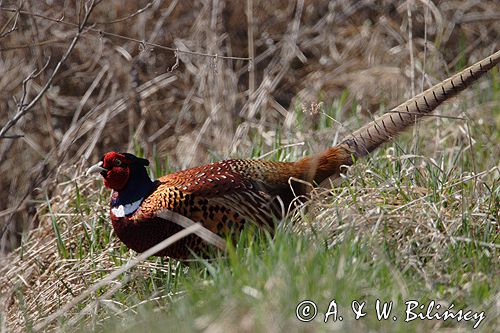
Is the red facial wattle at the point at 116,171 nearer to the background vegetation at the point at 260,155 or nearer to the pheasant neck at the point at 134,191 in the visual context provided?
the pheasant neck at the point at 134,191

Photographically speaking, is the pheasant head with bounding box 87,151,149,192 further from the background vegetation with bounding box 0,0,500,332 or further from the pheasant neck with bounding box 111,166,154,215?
the background vegetation with bounding box 0,0,500,332

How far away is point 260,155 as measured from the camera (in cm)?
479

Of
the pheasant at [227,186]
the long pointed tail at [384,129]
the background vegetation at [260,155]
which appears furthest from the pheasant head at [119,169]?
the long pointed tail at [384,129]

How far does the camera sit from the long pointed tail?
3861mm

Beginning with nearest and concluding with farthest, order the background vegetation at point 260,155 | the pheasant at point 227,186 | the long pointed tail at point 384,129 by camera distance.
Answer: the background vegetation at point 260,155 < the pheasant at point 227,186 < the long pointed tail at point 384,129

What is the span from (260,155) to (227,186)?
92 cm

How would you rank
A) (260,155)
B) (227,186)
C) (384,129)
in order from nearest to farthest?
(227,186) < (384,129) < (260,155)

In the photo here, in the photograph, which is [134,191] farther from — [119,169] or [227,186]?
[227,186]

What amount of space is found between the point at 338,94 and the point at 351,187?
118 inches

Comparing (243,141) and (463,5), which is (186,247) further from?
(463,5)

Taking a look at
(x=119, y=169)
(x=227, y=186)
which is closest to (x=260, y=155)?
(x=227, y=186)

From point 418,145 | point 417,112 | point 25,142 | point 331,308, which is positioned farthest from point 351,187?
point 25,142

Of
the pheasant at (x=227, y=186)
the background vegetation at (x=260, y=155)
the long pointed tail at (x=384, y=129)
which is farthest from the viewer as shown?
the long pointed tail at (x=384, y=129)

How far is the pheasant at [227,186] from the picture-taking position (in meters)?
3.75
